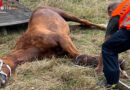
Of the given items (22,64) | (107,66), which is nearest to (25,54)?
(22,64)

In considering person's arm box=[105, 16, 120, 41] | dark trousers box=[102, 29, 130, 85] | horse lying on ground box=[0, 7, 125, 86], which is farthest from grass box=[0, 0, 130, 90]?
person's arm box=[105, 16, 120, 41]

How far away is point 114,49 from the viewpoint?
9.08ft

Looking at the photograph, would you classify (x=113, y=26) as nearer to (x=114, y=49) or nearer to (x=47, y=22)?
(x=114, y=49)

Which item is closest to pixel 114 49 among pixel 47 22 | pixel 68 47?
pixel 68 47

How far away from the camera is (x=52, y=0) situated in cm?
798

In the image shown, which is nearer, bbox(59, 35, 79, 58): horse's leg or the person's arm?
the person's arm

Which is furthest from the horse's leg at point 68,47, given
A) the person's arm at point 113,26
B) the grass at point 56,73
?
the person's arm at point 113,26

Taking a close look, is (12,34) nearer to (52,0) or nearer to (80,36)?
(80,36)

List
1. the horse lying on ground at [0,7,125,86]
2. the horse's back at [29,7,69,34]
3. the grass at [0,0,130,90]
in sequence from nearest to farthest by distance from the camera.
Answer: the grass at [0,0,130,90] < the horse lying on ground at [0,7,125,86] < the horse's back at [29,7,69,34]

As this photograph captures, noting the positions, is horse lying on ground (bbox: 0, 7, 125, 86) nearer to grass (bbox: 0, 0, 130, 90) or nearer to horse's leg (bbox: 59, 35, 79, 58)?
horse's leg (bbox: 59, 35, 79, 58)

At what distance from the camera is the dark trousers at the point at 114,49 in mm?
2688

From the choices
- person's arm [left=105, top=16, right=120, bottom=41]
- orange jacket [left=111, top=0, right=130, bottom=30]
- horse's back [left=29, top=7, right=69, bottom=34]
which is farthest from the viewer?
horse's back [left=29, top=7, right=69, bottom=34]

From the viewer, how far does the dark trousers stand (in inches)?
106

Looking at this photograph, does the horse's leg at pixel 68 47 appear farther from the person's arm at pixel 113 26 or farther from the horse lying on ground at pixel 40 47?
the person's arm at pixel 113 26
